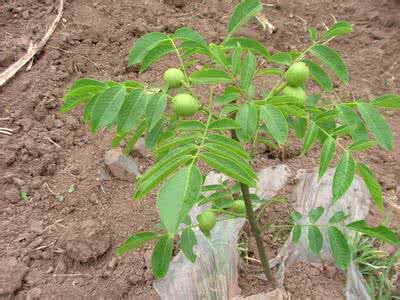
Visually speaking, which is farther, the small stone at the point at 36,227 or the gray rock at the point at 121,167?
the gray rock at the point at 121,167

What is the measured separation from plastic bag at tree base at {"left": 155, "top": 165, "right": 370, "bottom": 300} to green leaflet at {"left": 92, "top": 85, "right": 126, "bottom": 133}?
722 mm

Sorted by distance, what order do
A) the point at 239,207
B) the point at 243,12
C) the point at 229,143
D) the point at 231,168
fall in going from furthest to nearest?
the point at 239,207 < the point at 243,12 < the point at 229,143 < the point at 231,168

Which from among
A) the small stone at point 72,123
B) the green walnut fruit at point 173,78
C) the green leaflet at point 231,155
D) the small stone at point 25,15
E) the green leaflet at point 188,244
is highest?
the green walnut fruit at point 173,78

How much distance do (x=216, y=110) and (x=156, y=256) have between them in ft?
4.64

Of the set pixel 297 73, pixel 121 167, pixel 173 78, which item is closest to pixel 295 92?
pixel 297 73

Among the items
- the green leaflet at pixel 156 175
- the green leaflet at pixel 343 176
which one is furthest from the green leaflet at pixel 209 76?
the green leaflet at pixel 343 176

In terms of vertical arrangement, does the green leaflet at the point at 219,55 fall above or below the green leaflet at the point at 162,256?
above

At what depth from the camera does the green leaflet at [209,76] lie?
1338 millimetres

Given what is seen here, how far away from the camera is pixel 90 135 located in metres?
2.85

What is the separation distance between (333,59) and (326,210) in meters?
0.97

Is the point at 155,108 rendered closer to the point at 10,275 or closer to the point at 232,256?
the point at 232,256

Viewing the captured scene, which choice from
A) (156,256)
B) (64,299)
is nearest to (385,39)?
(156,256)

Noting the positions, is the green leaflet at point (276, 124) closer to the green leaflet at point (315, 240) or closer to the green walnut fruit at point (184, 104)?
the green walnut fruit at point (184, 104)

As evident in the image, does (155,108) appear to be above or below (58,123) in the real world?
above
